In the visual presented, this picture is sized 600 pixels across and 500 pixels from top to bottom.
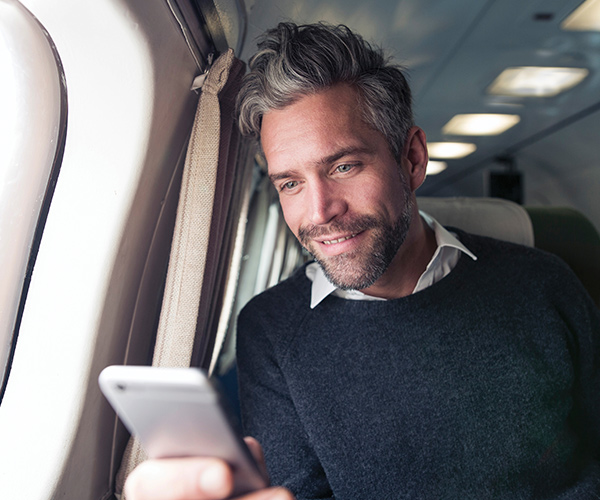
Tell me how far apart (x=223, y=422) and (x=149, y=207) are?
873 mm

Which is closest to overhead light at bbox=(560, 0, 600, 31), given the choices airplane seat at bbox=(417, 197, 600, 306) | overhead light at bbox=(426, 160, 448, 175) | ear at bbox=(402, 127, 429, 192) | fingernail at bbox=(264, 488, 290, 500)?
airplane seat at bbox=(417, 197, 600, 306)

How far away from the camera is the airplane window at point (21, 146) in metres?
1.14

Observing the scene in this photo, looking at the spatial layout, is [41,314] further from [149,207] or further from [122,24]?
[122,24]

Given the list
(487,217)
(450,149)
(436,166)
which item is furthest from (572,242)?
(436,166)

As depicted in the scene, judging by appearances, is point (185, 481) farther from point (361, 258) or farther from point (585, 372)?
point (585, 372)

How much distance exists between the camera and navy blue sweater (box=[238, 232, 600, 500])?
138cm

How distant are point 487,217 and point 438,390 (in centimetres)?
105

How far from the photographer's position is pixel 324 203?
1.44 m

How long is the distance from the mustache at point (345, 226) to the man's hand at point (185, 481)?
89cm

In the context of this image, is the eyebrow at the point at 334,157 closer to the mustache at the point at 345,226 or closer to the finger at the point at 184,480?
the mustache at the point at 345,226

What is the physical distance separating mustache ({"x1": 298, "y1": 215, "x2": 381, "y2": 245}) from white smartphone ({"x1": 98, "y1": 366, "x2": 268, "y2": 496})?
88cm

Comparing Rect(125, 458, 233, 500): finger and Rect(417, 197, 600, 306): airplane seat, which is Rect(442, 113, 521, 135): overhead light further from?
Rect(125, 458, 233, 500): finger

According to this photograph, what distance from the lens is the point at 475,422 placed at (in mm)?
1391

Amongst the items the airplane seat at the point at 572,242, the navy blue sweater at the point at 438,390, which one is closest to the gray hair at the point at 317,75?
the navy blue sweater at the point at 438,390
